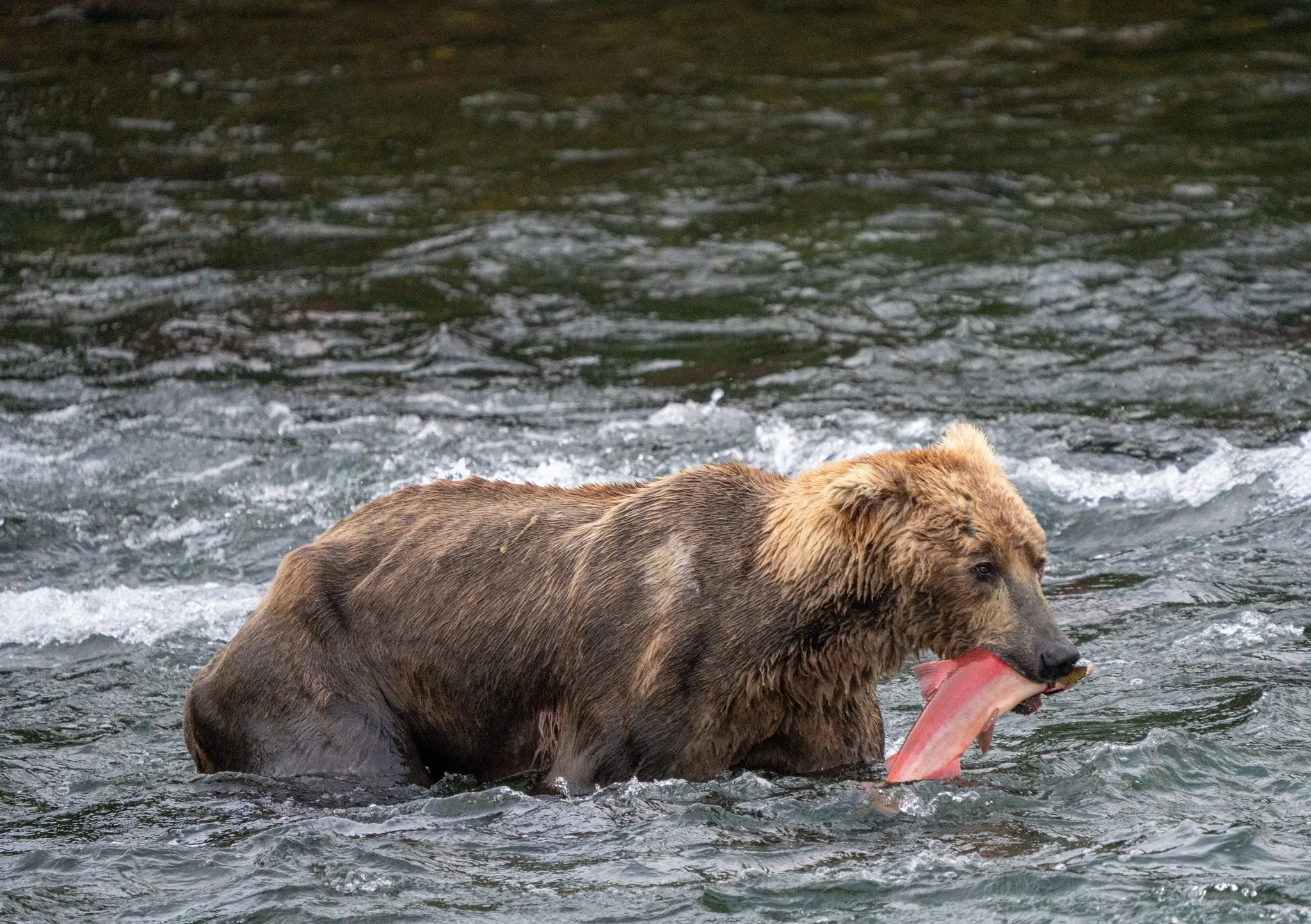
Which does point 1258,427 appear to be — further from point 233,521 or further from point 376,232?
point 376,232

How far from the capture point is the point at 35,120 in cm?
1831

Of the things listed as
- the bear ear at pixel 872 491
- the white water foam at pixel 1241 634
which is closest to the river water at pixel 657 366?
the white water foam at pixel 1241 634

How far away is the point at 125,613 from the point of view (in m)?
8.79

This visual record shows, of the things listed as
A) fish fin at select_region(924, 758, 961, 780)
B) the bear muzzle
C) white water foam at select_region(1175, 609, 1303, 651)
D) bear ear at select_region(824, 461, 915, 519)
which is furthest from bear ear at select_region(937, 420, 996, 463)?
white water foam at select_region(1175, 609, 1303, 651)

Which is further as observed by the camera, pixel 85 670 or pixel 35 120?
pixel 35 120

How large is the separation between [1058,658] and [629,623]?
58.6 inches

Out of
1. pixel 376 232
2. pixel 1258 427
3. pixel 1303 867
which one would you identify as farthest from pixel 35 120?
pixel 1303 867

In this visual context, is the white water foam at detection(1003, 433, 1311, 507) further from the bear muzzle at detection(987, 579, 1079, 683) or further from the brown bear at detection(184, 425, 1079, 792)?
the bear muzzle at detection(987, 579, 1079, 683)

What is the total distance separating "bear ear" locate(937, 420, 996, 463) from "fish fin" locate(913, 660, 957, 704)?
28.6 inches

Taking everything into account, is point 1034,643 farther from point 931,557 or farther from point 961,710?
point 931,557

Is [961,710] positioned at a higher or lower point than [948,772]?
higher

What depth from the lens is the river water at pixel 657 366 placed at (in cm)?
569

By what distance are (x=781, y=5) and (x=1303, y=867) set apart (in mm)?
16734

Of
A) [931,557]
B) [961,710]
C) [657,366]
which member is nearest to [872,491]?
[931,557]
